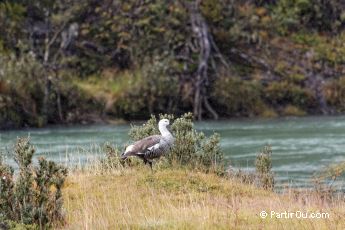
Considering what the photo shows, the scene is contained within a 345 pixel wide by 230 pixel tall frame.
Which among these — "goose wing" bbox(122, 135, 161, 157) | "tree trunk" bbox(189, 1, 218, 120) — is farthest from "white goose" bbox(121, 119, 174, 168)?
"tree trunk" bbox(189, 1, 218, 120)

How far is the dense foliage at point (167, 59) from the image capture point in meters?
43.7

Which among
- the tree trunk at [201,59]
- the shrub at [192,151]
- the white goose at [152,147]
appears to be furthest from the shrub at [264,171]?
the tree trunk at [201,59]

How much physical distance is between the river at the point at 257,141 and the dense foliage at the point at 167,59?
8.81 ft

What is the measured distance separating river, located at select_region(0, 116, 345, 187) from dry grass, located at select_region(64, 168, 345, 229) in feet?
18.3

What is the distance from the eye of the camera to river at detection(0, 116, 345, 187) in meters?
25.3

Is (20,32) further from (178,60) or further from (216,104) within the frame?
(216,104)

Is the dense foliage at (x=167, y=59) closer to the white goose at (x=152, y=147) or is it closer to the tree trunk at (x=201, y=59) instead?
the tree trunk at (x=201, y=59)

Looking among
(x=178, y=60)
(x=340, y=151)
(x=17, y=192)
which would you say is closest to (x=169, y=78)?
(x=178, y=60)

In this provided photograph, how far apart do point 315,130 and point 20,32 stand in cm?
2171

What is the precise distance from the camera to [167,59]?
45.5 meters

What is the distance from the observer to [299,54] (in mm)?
50062

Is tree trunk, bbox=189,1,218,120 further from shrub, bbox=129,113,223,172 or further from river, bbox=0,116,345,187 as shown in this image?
shrub, bbox=129,113,223,172

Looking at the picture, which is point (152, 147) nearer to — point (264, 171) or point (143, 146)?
point (143, 146)

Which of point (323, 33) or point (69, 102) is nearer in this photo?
point (69, 102)
